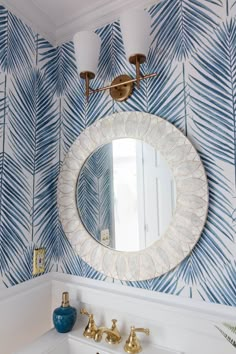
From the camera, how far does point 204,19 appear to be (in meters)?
1.05

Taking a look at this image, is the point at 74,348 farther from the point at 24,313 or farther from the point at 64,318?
the point at 24,313

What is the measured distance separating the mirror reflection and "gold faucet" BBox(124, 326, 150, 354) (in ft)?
1.05

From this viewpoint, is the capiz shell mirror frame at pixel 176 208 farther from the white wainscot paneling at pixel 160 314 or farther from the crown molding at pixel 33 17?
the crown molding at pixel 33 17

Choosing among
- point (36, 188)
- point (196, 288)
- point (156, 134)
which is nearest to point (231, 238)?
point (196, 288)

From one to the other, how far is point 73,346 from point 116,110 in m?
1.12

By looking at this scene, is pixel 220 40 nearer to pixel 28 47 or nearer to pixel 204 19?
pixel 204 19

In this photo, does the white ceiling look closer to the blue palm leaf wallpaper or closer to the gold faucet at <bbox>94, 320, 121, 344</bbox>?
the blue palm leaf wallpaper

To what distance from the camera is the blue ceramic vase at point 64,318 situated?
114 centimetres

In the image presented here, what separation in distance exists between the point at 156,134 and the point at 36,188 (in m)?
0.70

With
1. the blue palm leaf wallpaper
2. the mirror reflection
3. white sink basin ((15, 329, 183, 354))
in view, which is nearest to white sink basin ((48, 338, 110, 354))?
white sink basin ((15, 329, 183, 354))

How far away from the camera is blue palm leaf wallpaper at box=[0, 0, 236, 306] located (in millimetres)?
970

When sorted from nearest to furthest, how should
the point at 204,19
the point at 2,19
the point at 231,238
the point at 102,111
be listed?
the point at 231,238 < the point at 204,19 < the point at 2,19 < the point at 102,111

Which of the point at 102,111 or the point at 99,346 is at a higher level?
the point at 102,111

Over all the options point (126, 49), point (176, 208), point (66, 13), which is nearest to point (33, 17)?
point (66, 13)
